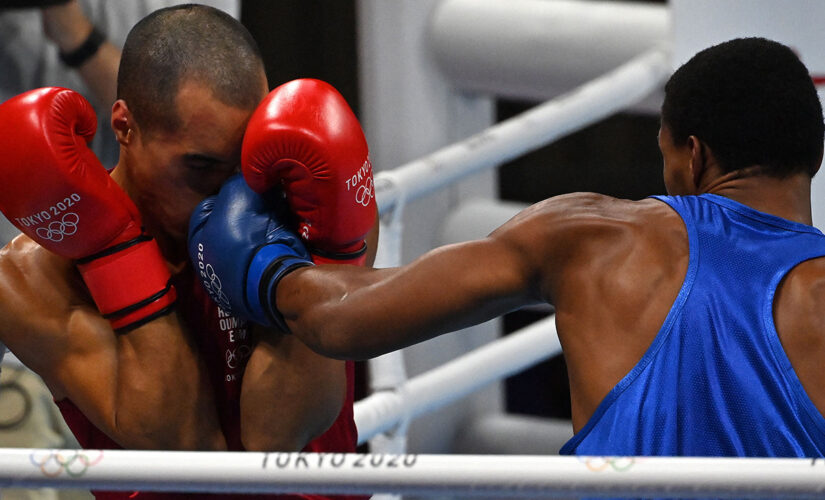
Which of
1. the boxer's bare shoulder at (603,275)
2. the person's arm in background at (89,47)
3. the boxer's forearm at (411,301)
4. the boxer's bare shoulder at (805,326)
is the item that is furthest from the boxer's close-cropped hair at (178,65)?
the person's arm in background at (89,47)

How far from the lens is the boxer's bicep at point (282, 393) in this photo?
1.30 m

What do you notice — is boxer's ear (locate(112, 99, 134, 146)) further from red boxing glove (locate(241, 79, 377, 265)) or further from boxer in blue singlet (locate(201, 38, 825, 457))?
boxer in blue singlet (locate(201, 38, 825, 457))

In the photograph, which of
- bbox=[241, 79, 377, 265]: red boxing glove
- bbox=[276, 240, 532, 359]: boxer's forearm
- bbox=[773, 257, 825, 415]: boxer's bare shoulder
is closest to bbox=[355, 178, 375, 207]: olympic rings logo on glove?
bbox=[241, 79, 377, 265]: red boxing glove

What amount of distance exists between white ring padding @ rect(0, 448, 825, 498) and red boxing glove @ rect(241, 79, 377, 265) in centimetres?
42

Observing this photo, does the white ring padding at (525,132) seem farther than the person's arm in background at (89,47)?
No

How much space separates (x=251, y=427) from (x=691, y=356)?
505mm

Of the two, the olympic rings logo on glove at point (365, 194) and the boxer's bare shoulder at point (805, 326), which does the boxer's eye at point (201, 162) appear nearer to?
the olympic rings logo on glove at point (365, 194)

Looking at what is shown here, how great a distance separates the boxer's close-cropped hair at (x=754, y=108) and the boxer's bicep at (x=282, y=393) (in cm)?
48

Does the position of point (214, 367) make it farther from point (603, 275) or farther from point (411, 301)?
point (603, 275)

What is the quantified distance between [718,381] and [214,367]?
1.94 ft

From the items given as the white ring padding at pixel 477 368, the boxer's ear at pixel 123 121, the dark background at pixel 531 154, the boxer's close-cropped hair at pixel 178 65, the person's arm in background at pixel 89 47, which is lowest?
the dark background at pixel 531 154

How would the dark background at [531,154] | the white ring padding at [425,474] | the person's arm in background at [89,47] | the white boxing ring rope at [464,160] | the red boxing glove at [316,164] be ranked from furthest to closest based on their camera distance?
1. the dark background at [531,154]
2. the person's arm in background at [89,47]
3. the white boxing ring rope at [464,160]
4. the red boxing glove at [316,164]
5. the white ring padding at [425,474]

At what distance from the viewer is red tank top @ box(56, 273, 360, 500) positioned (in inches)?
53.2

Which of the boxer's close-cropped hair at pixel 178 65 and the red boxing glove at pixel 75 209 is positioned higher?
the boxer's close-cropped hair at pixel 178 65
